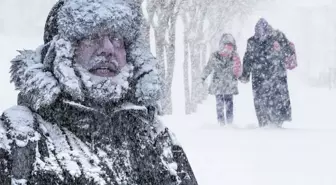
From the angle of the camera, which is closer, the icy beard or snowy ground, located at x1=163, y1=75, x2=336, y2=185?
the icy beard

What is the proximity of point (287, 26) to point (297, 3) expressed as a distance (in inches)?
212

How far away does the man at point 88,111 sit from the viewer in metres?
1.84

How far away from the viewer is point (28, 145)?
179cm

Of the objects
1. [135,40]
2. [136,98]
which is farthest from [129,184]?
[135,40]

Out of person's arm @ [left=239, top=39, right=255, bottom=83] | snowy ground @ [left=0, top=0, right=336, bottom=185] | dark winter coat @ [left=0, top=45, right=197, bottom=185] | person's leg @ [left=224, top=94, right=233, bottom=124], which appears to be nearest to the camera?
dark winter coat @ [left=0, top=45, right=197, bottom=185]

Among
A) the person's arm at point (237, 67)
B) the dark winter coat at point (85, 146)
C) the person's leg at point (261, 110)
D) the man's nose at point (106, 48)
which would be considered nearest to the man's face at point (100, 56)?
the man's nose at point (106, 48)

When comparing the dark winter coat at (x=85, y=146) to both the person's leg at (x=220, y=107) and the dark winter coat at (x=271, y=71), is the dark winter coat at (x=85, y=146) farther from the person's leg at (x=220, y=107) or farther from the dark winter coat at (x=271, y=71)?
the person's leg at (x=220, y=107)

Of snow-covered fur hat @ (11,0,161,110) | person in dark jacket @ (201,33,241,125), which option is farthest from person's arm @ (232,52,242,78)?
snow-covered fur hat @ (11,0,161,110)

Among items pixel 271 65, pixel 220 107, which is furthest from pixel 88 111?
pixel 220 107

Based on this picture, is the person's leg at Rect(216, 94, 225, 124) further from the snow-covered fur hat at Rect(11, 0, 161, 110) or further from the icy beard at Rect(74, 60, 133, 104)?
the icy beard at Rect(74, 60, 133, 104)

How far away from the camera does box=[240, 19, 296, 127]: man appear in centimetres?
958

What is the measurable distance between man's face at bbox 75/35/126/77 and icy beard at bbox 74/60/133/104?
0.08ft

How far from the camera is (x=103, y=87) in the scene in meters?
1.92

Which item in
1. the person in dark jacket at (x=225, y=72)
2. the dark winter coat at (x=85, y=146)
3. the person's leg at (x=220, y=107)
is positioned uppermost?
the dark winter coat at (x=85, y=146)
